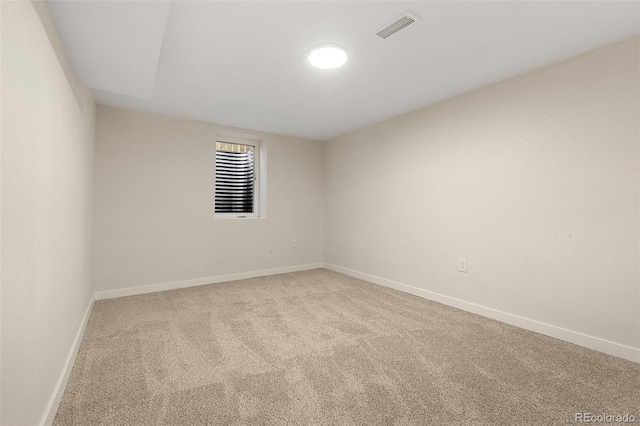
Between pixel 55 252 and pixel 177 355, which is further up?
pixel 55 252

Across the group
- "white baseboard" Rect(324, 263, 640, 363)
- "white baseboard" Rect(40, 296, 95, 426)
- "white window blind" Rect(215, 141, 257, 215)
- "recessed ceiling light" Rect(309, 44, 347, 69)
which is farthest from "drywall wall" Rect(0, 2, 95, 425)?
"white baseboard" Rect(324, 263, 640, 363)

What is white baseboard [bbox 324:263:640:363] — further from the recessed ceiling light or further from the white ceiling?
the recessed ceiling light

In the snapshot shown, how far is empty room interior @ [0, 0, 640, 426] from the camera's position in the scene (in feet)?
4.63

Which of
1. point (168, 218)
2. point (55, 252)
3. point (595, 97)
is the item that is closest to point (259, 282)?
point (168, 218)

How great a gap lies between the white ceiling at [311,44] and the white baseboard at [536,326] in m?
2.18

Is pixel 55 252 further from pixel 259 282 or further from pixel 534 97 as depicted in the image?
pixel 534 97

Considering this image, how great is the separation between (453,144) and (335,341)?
2357mm

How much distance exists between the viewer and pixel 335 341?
224cm

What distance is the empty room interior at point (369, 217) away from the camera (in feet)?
4.63

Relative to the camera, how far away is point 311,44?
2.09 meters

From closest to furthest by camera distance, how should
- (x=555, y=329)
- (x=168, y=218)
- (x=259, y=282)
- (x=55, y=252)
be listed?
(x=55, y=252), (x=555, y=329), (x=168, y=218), (x=259, y=282)

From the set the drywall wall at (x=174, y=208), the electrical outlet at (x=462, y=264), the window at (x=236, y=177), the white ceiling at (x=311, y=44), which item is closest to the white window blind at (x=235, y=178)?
the window at (x=236, y=177)

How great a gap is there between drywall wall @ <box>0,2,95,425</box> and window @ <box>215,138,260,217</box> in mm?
2448

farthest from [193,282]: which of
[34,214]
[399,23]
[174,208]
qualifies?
[399,23]
